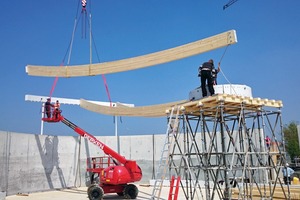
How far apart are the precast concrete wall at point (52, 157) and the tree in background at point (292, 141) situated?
27.0 metres

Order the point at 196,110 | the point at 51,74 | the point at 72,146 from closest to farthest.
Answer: the point at 196,110 → the point at 51,74 → the point at 72,146

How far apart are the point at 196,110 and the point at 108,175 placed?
20.4ft

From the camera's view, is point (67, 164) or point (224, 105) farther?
point (67, 164)

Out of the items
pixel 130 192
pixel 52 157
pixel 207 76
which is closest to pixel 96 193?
pixel 130 192

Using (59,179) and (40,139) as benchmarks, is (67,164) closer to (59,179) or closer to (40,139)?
(59,179)

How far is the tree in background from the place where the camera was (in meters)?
41.4

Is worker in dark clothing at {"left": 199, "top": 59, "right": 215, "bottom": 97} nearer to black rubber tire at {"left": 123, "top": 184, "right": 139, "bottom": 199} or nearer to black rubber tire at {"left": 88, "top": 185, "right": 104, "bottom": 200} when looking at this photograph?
black rubber tire at {"left": 88, "top": 185, "right": 104, "bottom": 200}

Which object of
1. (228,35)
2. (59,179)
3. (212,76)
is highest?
(228,35)

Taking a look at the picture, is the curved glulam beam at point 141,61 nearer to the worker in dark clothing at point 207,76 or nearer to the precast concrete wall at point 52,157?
the worker in dark clothing at point 207,76

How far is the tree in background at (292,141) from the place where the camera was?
41.4m

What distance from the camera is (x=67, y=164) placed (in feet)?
68.7

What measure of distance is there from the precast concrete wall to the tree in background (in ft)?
88.6

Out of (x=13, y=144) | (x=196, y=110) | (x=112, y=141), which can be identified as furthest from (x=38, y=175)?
(x=196, y=110)

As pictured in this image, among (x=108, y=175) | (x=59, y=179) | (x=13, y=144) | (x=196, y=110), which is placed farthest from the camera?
(x=59, y=179)
